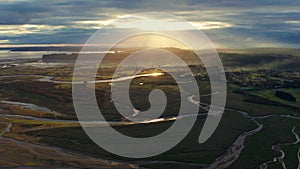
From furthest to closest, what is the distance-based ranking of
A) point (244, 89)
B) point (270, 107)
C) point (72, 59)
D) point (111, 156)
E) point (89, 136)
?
1. point (72, 59)
2. point (244, 89)
3. point (270, 107)
4. point (89, 136)
5. point (111, 156)

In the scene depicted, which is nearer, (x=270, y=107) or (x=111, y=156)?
(x=111, y=156)

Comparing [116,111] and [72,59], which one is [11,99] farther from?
[72,59]

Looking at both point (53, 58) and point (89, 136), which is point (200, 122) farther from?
point (53, 58)

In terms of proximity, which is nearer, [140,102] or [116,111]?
[116,111]

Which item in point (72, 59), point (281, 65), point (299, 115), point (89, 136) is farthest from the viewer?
point (72, 59)

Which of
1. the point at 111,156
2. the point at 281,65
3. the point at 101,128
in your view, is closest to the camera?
the point at 111,156

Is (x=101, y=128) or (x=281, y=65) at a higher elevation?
(x=281, y=65)

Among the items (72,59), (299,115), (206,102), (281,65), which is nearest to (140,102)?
(206,102)

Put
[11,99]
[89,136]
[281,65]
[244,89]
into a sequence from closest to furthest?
[89,136] → [11,99] → [244,89] → [281,65]

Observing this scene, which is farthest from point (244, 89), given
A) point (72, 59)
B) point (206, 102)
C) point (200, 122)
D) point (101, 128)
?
point (72, 59)
